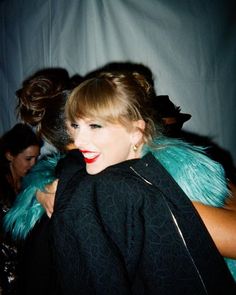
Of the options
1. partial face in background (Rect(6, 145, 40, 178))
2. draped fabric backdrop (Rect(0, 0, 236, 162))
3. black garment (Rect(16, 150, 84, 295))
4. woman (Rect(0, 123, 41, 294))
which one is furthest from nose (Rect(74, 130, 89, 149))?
partial face in background (Rect(6, 145, 40, 178))

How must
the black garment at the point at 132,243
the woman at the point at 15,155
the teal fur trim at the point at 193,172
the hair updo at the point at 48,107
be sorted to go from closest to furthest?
the black garment at the point at 132,243, the teal fur trim at the point at 193,172, the hair updo at the point at 48,107, the woman at the point at 15,155

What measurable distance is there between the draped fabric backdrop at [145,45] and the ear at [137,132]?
1.24 meters

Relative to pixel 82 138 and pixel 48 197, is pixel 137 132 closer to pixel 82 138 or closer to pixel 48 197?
pixel 82 138

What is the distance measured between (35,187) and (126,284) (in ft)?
1.91

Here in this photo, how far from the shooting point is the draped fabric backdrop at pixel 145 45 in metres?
2.06

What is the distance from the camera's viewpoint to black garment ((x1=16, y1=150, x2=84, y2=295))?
992 mm

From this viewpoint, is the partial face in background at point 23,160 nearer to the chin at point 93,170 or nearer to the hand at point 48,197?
the hand at point 48,197

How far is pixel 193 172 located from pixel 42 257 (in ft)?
2.11

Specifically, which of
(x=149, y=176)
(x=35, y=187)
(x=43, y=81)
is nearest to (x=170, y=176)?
(x=149, y=176)

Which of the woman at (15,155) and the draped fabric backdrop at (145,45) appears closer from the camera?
the draped fabric backdrop at (145,45)

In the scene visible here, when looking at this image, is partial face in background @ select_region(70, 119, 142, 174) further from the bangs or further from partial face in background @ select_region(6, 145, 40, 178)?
partial face in background @ select_region(6, 145, 40, 178)

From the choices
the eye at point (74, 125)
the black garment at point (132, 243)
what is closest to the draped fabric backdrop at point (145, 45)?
the eye at point (74, 125)

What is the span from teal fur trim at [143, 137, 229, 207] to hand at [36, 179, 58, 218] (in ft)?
1.30

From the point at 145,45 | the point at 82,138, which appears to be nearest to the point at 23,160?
the point at 145,45
